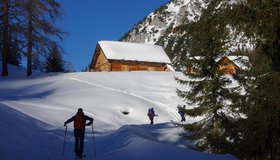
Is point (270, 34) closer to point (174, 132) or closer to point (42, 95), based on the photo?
point (174, 132)

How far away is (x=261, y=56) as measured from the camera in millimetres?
8461

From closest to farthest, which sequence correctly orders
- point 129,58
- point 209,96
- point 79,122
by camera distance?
point 79,122, point 209,96, point 129,58

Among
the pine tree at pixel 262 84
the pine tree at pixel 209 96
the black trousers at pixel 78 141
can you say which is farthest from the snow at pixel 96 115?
the pine tree at pixel 262 84

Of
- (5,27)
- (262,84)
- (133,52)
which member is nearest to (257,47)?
(262,84)

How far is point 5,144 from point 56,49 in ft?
80.6

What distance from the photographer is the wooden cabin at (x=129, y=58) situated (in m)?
60.9

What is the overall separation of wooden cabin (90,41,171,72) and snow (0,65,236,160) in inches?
581

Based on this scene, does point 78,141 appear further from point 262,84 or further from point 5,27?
point 5,27

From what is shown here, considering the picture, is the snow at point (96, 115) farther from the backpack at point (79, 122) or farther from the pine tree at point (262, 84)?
the pine tree at point (262, 84)

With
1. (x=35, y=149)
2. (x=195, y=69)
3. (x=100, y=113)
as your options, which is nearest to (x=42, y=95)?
(x=100, y=113)

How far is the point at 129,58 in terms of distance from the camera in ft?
201

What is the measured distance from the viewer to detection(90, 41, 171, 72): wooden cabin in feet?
200

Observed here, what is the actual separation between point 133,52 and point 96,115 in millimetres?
37210

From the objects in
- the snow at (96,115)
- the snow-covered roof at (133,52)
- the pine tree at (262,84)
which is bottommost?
the snow at (96,115)
